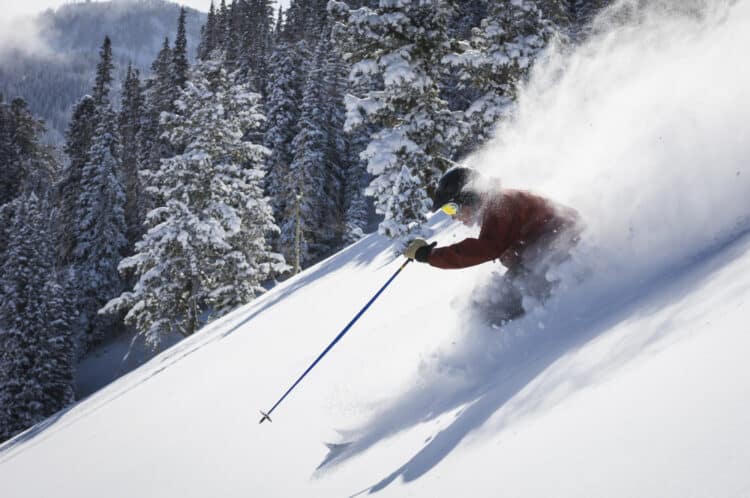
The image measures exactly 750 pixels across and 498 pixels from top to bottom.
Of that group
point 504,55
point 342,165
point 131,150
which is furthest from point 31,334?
point 504,55

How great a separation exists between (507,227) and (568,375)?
197 cm

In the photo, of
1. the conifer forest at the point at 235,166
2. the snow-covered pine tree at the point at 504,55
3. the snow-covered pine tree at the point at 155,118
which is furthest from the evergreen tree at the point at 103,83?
the snow-covered pine tree at the point at 504,55

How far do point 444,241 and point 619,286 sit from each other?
959 centimetres

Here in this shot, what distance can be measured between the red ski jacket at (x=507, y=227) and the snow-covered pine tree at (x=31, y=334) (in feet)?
124

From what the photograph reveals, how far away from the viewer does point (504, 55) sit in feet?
57.0

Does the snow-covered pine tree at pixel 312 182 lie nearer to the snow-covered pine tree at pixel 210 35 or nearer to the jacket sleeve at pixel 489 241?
the jacket sleeve at pixel 489 241

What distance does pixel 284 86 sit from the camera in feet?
147

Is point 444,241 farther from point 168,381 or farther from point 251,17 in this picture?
point 251,17

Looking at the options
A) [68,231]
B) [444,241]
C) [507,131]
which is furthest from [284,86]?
[444,241]

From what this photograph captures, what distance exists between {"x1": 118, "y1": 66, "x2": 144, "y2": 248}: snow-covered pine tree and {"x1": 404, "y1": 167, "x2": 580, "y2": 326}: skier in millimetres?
45930

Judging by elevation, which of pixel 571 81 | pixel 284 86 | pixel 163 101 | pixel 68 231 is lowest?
pixel 571 81

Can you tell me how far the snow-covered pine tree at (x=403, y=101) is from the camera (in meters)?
14.1

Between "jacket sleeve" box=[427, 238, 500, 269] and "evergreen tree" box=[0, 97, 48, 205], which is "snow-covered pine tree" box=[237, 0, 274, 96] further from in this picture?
"jacket sleeve" box=[427, 238, 500, 269]

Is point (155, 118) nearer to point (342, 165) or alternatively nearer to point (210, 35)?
point (342, 165)
